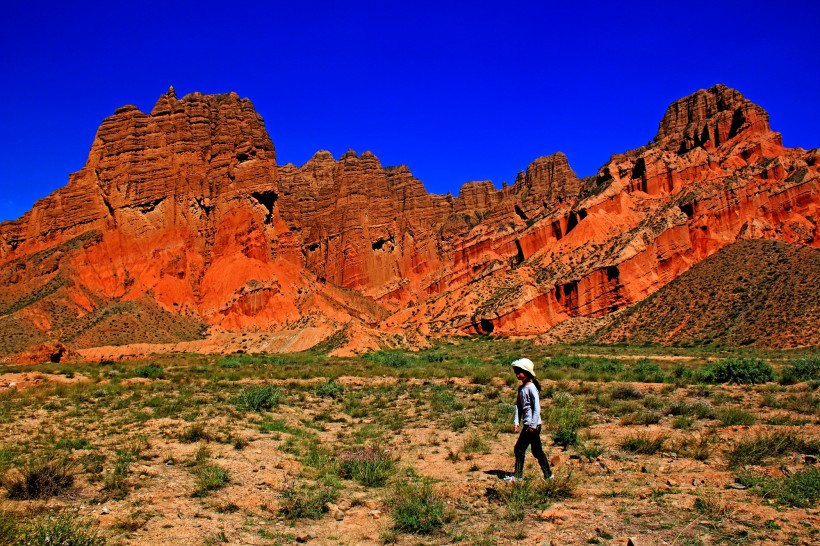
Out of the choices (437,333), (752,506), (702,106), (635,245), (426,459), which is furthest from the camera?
(702,106)

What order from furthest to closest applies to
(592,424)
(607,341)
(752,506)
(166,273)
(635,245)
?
(166,273) < (635,245) < (607,341) < (592,424) < (752,506)

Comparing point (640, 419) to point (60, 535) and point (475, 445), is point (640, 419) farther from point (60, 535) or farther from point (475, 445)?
point (60, 535)

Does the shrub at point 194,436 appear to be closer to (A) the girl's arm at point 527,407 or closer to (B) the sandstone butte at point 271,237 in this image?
(A) the girl's arm at point 527,407

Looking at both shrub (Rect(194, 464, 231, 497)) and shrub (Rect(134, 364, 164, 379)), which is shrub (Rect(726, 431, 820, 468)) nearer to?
shrub (Rect(194, 464, 231, 497))

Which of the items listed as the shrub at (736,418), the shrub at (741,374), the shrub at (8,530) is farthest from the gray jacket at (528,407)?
the shrub at (741,374)

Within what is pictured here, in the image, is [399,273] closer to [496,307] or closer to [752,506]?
[496,307]

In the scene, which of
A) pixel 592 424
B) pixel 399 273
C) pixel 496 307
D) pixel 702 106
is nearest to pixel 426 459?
pixel 592 424

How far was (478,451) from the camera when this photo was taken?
464 inches

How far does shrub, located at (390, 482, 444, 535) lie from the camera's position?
7.55 meters

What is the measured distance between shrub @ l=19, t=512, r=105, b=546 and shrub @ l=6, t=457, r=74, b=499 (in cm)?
170

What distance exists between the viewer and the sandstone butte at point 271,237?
67.1 metres

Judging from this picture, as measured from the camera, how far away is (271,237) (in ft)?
295

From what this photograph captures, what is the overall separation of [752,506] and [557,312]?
210 feet

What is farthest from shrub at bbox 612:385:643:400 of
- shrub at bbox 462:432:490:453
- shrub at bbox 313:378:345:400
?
shrub at bbox 313:378:345:400
